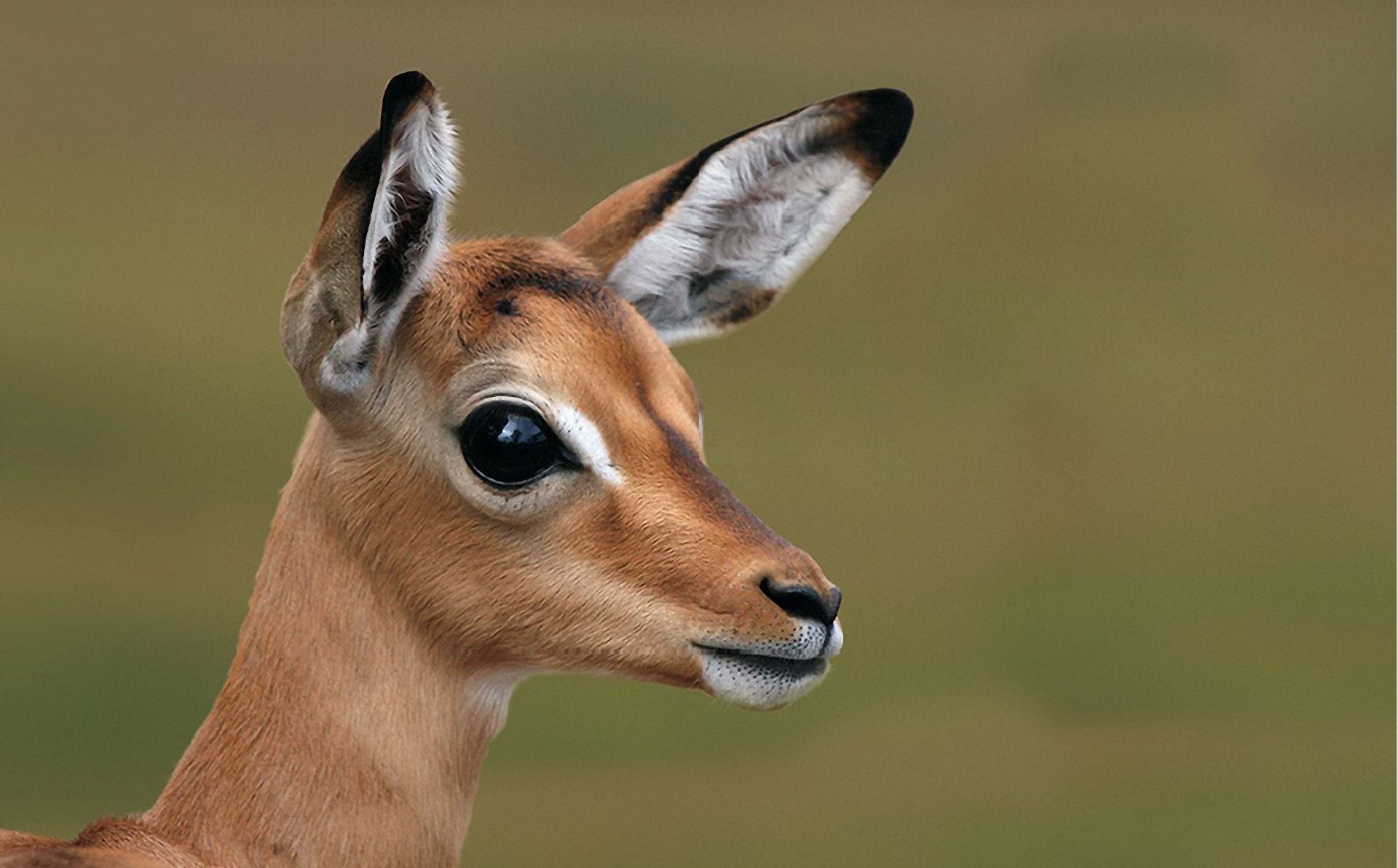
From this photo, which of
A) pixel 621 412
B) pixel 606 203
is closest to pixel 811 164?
pixel 606 203

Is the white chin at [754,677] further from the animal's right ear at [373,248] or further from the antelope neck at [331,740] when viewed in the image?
the animal's right ear at [373,248]

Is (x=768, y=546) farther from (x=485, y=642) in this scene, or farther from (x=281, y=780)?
(x=281, y=780)

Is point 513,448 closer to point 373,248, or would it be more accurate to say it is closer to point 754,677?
point 373,248

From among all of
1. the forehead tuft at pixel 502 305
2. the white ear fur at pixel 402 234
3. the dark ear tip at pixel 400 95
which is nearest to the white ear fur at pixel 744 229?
the forehead tuft at pixel 502 305

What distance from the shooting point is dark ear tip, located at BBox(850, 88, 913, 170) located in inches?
173

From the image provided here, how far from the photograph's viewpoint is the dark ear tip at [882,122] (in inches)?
173

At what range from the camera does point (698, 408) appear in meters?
4.15

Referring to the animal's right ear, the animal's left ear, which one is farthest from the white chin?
the animal's left ear

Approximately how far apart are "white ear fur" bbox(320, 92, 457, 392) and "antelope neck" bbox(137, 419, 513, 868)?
31 centimetres

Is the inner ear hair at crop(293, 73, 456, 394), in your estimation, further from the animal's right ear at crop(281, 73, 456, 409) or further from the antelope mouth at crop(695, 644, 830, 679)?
the antelope mouth at crop(695, 644, 830, 679)

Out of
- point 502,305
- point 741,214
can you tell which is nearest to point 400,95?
point 502,305

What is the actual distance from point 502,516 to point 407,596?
0.28 m

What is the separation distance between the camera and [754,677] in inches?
143

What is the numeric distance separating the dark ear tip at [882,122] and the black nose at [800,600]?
134 centimetres
